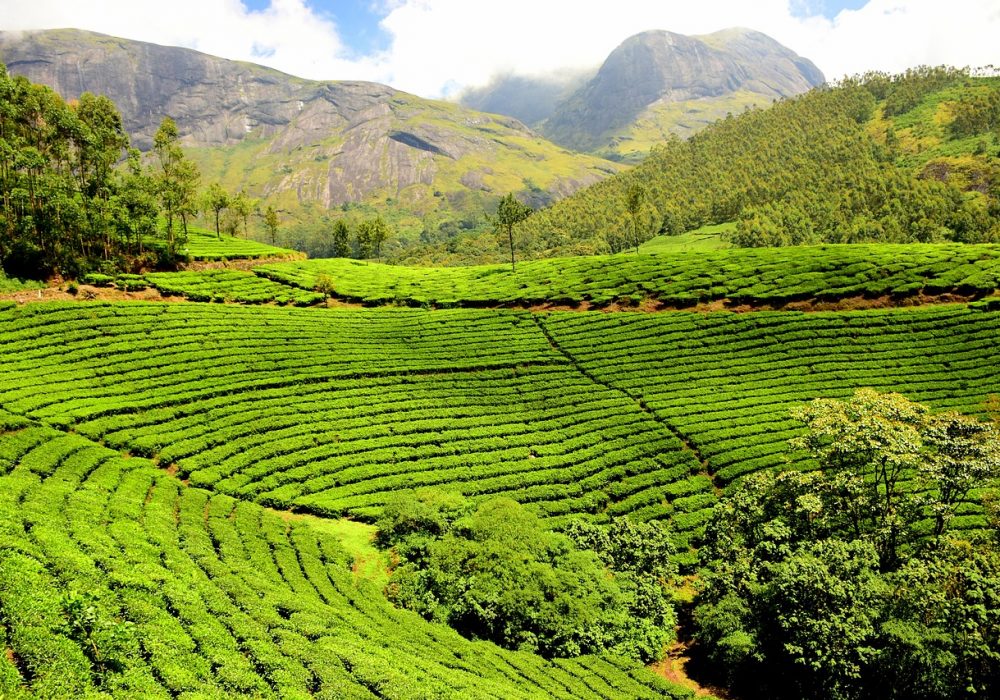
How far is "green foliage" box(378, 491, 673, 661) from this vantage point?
24531mm

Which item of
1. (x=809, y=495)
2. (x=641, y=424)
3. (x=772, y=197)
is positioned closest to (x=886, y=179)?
(x=772, y=197)

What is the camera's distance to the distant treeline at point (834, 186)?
122 m

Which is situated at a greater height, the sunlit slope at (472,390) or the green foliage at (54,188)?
the green foliage at (54,188)

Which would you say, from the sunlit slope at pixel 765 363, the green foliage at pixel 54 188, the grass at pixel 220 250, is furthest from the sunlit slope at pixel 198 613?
the grass at pixel 220 250

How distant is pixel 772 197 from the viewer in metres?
155

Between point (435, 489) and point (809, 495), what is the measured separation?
20.0 m

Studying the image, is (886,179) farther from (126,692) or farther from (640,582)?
(126,692)

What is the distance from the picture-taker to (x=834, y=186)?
14762cm

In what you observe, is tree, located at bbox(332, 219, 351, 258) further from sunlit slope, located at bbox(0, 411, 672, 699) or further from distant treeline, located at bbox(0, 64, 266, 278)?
sunlit slope, located at bbox(0, 411, 672, 699)

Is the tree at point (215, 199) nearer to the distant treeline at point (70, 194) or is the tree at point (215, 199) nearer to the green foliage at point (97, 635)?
the distant treeline at point (70, 194)

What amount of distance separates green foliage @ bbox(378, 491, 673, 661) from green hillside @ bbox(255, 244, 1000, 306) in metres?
37.5

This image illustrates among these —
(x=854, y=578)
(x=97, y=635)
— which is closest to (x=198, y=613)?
(x=97, y=635)

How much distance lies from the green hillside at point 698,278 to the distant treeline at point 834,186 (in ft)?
138

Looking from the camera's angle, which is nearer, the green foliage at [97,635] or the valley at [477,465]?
the green foliage at [97,635]
